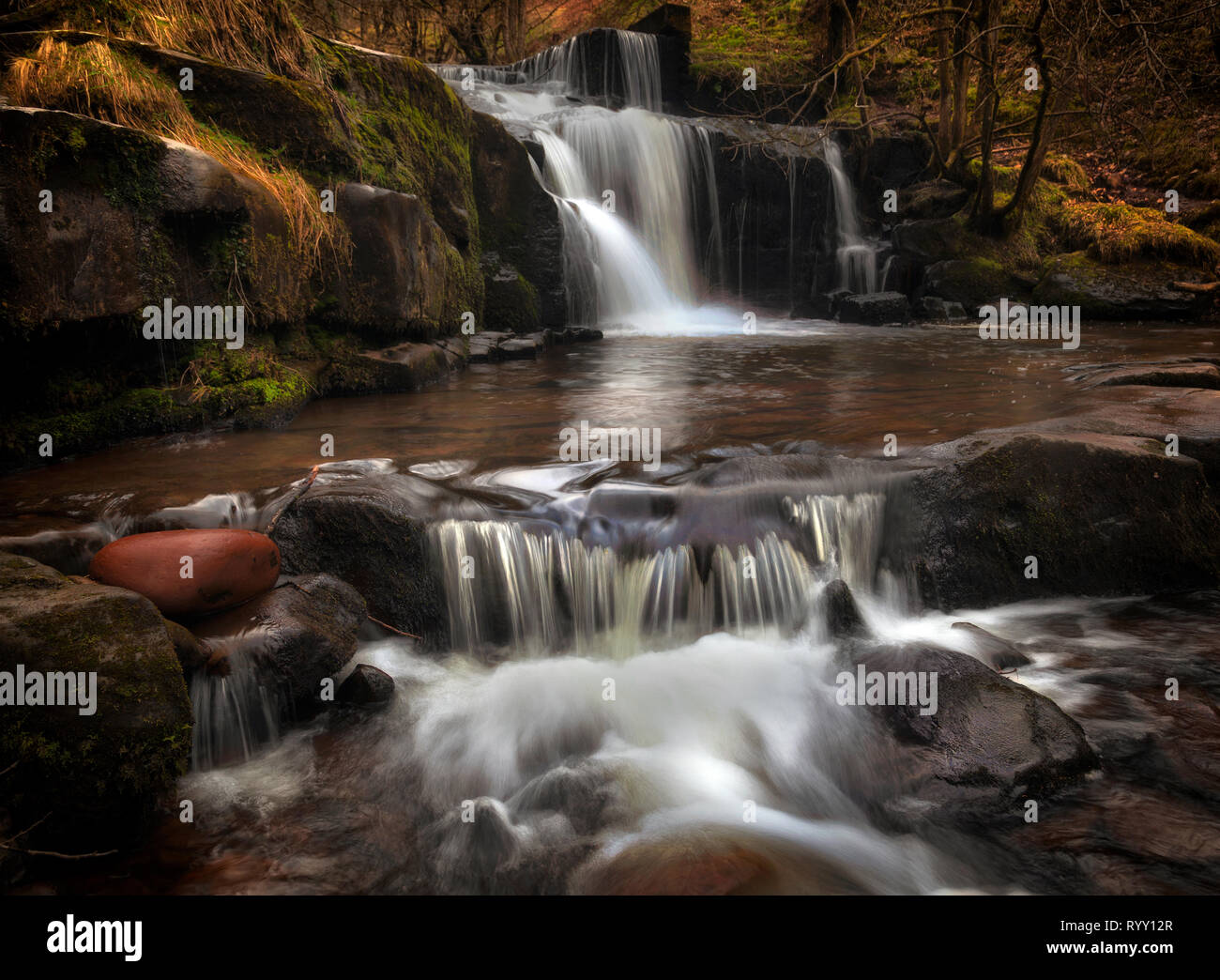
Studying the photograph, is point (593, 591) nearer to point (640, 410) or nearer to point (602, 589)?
point (602, 589)

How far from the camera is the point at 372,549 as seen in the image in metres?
4.39

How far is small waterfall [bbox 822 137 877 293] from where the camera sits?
52.0ft

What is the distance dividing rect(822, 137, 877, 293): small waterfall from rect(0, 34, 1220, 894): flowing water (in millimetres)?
8742

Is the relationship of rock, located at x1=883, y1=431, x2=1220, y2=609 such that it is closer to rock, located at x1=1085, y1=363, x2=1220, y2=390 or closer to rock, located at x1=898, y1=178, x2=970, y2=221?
rock, located at x1=1085, y1=363, x2=1220, y2=390

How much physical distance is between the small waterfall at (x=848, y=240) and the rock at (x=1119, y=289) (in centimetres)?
311

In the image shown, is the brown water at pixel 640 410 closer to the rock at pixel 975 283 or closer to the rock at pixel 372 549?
the rock at pixel 372 549

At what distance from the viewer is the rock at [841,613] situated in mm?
4406

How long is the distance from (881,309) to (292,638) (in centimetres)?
1314

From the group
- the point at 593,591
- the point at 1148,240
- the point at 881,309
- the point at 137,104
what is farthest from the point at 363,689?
the point at 1148,240

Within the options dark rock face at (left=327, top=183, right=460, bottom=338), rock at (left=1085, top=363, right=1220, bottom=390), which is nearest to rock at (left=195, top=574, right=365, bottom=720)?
dark rock face at (left=327, top=183, right=460, bottom=338)

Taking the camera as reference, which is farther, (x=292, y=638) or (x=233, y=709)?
(x=292, y=638)

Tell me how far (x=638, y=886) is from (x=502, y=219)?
35.7 feet

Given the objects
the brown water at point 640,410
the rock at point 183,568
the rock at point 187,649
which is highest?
the brown water at point 640,410

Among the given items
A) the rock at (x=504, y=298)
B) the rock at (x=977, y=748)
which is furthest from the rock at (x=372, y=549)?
the rock at (x=504, y=298)
